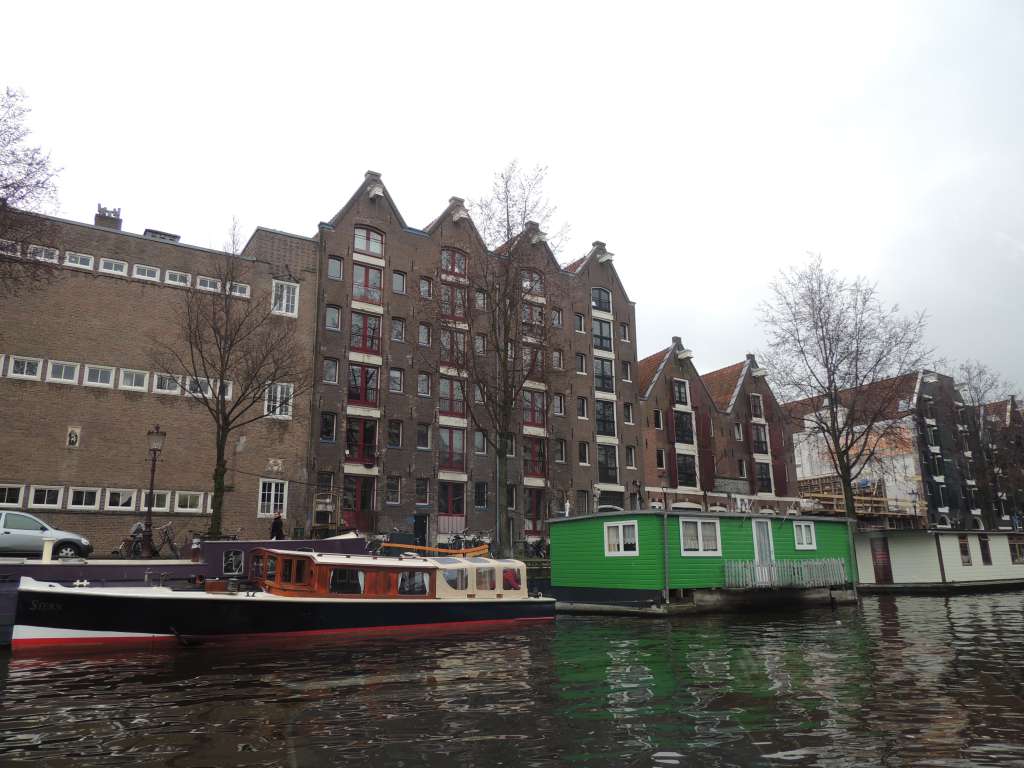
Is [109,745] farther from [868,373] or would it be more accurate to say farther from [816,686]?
[868,373]

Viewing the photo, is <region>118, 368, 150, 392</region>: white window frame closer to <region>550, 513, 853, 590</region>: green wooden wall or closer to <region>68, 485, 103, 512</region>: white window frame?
<region>68, 485, 103, 512</region>: white window frame

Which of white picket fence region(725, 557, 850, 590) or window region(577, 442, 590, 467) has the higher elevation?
window region(577, 442, 590, 467)

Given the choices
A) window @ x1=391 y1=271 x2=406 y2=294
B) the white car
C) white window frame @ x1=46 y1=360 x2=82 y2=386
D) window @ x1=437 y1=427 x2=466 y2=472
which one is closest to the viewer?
the white car

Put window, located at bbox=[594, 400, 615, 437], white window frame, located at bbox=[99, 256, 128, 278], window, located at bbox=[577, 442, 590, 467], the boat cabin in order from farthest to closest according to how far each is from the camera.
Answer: window, located at bbox=[594, 400, 615, 437] < window, located at bbox=[577, 442, 590, 467] < white window frame, located at bbox=[99, 256, 128, 278] < the boat cabin

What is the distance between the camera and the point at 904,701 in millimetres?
10430

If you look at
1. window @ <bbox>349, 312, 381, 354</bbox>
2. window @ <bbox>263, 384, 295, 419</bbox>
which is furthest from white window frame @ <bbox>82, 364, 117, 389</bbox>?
window @ <bbox>349, 312, 381, 354</bbox>

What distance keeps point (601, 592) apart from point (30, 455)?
80.5 feet

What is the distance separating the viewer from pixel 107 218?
1473 inches

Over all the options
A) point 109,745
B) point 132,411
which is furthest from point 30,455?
point 109,745

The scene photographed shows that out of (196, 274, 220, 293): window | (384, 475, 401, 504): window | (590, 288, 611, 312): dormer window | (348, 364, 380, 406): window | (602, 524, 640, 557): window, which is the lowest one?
(602, 524, 640, 557): window

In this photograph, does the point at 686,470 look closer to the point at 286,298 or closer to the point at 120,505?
the point at 286,298

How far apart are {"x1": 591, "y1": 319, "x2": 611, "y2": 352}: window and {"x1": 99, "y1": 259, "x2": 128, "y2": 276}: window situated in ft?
96.4

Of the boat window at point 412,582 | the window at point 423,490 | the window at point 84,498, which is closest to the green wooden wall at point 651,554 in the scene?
the boat window at point 412,582

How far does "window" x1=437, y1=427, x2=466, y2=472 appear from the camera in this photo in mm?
41625
